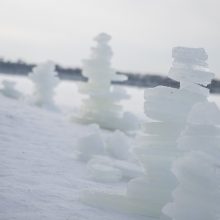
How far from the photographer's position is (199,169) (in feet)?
14.0

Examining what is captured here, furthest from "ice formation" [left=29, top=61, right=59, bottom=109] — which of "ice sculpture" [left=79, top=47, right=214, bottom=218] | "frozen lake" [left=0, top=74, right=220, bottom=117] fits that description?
"ice sculpture" [left=79, top=47, right=214, bottom=218]

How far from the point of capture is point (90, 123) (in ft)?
46.7

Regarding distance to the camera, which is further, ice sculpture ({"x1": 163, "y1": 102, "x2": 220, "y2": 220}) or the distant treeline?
the distant treeline

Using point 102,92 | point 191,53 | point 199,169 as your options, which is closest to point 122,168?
point 191,53

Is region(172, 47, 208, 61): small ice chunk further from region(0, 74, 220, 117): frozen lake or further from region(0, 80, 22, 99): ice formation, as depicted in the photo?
region(0, 80, 22, 99): ice formation

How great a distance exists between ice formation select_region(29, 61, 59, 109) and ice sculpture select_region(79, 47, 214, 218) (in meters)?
12.6

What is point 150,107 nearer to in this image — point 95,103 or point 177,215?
point 177,215

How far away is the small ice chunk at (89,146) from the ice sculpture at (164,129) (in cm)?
310

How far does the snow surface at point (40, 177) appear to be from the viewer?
4625mm

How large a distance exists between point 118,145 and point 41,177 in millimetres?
2869

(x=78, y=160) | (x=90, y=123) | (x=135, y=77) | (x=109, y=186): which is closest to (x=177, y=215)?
(x=109, y=186)

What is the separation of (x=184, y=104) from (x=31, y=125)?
634 cm

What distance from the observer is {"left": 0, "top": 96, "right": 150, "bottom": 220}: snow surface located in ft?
15.2

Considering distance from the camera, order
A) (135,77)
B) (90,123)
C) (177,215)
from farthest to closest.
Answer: (135,77) < (90,123) < (177,215)
